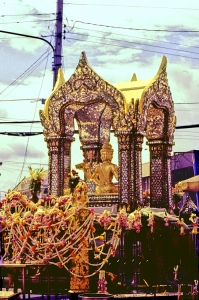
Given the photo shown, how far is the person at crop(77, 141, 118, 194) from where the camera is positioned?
19344 mm

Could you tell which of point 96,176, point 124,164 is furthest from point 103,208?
point 96,176

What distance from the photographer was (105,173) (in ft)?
63.5

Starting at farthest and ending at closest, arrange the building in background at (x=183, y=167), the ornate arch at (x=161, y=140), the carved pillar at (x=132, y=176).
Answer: the building in background at (x=183, y=167) → the ornate arch at (x=161, y=140) → the carved pillar at (x=132, y=176)

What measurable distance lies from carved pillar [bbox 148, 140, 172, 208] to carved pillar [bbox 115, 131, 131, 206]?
1789 mm

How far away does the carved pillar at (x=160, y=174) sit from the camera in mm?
19688

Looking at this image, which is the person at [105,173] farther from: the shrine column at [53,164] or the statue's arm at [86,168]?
the shrine column at [53,164]

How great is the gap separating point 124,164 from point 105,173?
115 cm

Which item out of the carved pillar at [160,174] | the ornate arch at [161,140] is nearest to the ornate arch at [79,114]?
the ornate arch at [161,140]

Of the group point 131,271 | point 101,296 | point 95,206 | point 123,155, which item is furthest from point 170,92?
point 101,296

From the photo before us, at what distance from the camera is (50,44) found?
24.7 metres

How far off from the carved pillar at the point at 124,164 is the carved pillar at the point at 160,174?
5.87 feet

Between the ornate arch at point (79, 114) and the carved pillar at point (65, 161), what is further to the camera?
the carved pillar at point (65, 161)

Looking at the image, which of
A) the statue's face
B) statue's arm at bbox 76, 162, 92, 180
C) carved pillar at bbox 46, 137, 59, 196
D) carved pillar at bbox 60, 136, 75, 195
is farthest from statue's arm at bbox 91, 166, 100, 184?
carved pillar at bbox 46, 137, 59, 196

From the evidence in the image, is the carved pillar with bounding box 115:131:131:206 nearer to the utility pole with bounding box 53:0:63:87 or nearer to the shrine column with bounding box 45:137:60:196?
the shrine column with bounding box 45:137:60:196
